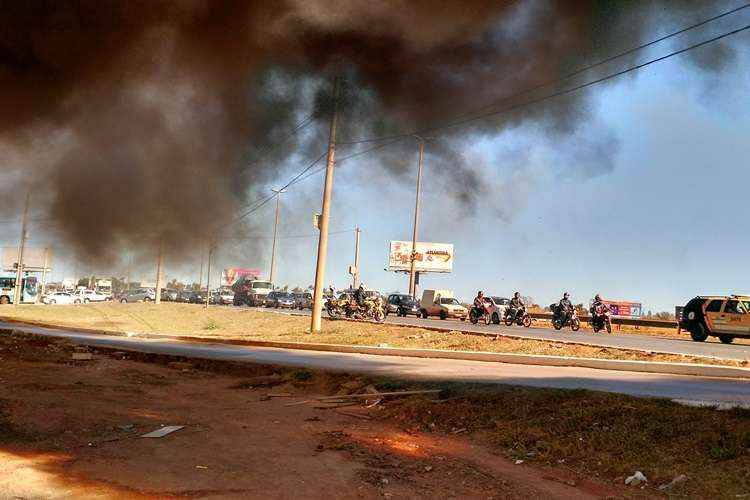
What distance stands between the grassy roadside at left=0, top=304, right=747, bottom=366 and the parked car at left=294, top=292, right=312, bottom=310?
33.5 ft

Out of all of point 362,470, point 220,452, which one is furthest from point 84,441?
point 362,470

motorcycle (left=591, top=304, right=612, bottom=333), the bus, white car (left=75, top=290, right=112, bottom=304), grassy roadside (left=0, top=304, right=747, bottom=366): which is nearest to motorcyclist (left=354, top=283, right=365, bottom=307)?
grassy roadside (left=0, top=304, right=747, bottom=366)

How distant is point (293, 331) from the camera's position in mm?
20734

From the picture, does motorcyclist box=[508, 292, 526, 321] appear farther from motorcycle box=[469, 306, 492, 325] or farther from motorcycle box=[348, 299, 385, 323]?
motorcycle box=[348, 299, 385, 323]

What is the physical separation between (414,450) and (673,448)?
7.26 feet

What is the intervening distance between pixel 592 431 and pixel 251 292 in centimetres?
4539

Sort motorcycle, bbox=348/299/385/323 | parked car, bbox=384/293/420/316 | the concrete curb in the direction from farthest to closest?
parked car, bbox=384/293/420/316 < motorcycle, bbox=348/299/385/323 < the concrete curb

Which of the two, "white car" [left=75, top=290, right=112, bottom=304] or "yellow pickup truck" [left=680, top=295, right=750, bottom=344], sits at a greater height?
"yellow pickup truck" [left=680, top=295, right=750, bottom=344]

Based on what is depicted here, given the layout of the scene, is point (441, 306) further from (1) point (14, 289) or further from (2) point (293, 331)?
(1) point (14, 289)

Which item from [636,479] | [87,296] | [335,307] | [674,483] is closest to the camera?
[674,483]

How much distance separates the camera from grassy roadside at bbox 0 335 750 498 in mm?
5043

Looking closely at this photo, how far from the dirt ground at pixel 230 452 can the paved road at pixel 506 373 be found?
5.68 ft

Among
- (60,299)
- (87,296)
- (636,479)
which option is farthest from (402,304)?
(636,479)

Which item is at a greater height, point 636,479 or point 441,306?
point 441,306
